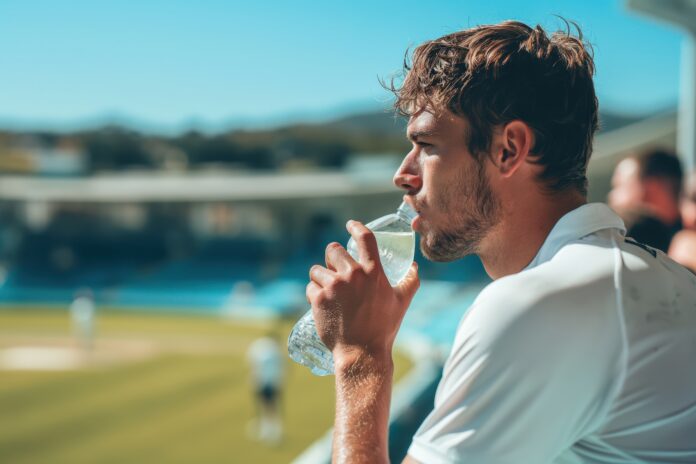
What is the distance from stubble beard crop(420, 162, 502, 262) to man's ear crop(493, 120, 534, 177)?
1.4 inches

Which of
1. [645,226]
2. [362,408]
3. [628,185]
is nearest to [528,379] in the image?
[362,408]

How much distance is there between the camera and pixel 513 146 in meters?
1.22

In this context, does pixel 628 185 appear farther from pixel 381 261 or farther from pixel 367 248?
pixel 367 248

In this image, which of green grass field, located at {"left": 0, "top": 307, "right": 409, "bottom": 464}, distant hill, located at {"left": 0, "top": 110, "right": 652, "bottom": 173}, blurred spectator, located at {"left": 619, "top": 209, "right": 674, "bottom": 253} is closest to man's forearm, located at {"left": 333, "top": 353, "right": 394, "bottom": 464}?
blurred spectator, located at {"left": 619, "top": 209, "right": 674, "bottom": 253}

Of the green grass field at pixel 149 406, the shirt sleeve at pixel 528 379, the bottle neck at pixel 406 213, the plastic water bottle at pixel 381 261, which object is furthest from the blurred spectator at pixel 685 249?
the green grass field at pixel 149 406

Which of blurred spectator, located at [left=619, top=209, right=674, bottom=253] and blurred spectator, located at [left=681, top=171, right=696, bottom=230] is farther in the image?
blurred spectator, located at [left=681, top=171, right=696, bottom=230]

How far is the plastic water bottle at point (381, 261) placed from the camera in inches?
57.6

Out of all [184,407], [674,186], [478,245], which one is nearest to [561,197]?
[478,245]

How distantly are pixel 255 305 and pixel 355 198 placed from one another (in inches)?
263

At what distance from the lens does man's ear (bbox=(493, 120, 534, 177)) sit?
3.95 ft

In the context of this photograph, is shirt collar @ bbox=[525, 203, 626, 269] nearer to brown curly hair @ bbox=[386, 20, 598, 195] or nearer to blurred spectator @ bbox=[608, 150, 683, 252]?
brown curly hair @ bbox=[386, 20, 598, 195]

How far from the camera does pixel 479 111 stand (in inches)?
47.6

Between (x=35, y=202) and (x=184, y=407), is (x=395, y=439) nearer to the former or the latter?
(x=184, y=407)

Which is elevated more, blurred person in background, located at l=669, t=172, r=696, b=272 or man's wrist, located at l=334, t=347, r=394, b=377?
man's wrist, located at l=334, t=347, r=394, b=377
